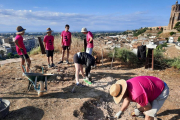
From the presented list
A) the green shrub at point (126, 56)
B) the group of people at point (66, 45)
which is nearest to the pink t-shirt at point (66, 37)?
the group of people at point (66, 45)

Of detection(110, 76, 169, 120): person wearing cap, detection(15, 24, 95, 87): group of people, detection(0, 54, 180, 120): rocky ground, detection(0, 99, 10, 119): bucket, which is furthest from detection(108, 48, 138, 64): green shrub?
detection(0, 99, 10, 119): bucket

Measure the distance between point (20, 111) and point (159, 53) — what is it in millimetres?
5660

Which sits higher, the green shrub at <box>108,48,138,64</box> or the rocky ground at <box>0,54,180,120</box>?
the green shrub at <box>108,48,138,64</box>

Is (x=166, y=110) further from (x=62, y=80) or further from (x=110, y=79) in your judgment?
(x=62, y=80)

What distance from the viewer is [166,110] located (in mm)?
2920

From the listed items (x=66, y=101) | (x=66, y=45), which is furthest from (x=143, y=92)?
(x=66, y=45)

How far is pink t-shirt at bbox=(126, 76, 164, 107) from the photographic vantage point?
5.91 feet

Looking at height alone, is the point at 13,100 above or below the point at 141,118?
above

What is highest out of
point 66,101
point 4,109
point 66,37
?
point 66,37

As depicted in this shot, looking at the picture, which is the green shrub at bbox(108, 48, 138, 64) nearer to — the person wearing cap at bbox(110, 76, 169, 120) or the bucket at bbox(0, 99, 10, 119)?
the person wearing cap at bbox(110, 76, 169, 120)

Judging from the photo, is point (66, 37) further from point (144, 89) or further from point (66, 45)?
point (144, 89)

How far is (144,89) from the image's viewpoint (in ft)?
5.99

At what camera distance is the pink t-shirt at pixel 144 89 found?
1.80m

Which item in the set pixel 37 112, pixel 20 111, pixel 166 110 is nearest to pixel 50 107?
pixel 37 112
